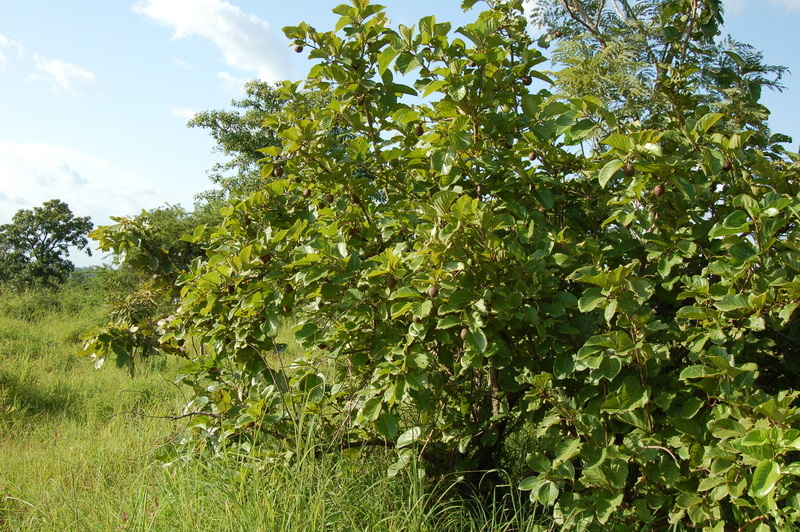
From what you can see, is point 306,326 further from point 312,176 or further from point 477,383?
point 477,383

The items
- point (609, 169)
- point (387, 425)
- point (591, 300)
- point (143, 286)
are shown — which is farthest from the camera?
point (143, 286)

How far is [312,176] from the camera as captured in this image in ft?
8.69

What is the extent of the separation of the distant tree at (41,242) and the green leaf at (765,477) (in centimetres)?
3106

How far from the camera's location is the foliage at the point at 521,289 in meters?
1.90

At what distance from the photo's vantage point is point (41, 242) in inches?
1181

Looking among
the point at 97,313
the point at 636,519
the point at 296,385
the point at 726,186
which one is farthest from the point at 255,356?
the point at 97,313

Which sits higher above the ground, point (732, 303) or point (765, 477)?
point (732, 303)

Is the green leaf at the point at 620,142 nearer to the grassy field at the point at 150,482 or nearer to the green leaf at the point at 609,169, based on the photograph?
the green leaf at the point at 609,169

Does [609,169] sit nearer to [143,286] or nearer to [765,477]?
[765,477]

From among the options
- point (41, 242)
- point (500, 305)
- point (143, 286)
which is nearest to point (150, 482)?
point (143, 286)

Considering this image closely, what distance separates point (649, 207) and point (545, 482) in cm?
106

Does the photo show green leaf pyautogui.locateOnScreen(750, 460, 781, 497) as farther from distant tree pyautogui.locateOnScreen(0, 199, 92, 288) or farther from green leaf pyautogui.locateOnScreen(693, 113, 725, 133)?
distant tree pyautogui.locateOnScreen(0, 199, 92, 288)

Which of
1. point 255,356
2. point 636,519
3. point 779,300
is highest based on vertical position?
point 779,300

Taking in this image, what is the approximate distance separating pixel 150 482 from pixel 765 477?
8.14 feet
